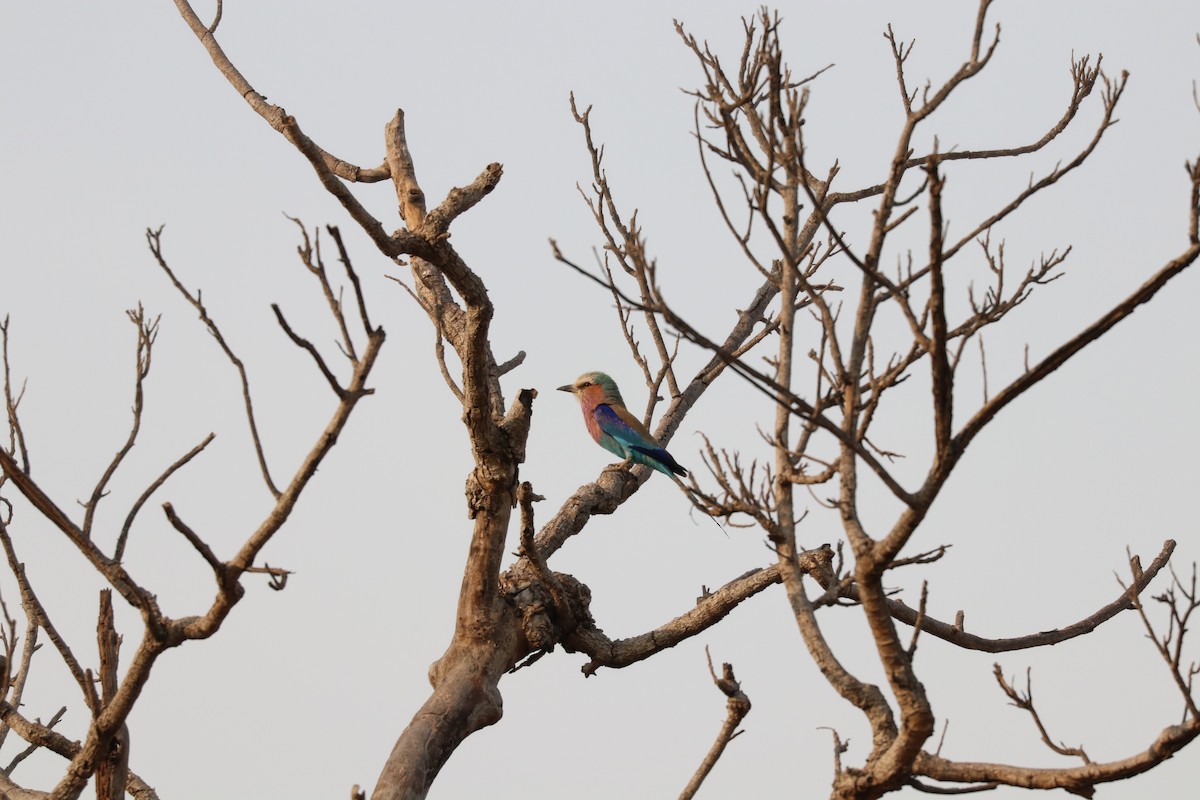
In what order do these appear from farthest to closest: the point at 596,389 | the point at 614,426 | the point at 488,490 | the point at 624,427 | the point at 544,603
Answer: the point at 596,389 < the point at 614,426 < the point at 624,427 < the point at 544,603 < the point at 488,490

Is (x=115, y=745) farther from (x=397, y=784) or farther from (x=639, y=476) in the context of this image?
(x=639, y=476)

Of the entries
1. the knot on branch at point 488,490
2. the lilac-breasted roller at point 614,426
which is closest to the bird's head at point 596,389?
the lilac-breasted roller at point 614,426

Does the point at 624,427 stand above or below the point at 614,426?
below

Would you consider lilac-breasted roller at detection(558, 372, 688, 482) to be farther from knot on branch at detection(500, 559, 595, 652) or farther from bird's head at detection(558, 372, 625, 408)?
knot on branch at detection(500, 559, 595, 652)

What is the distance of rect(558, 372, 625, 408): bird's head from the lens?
313 inches

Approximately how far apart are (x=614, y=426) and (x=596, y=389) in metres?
0.79

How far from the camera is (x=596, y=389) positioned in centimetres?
805

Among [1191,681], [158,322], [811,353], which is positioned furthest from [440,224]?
[1191,681]

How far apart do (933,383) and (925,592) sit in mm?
889

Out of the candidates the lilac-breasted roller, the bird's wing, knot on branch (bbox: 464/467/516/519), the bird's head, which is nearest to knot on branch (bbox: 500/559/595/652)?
knot on branch (bbox: 464/467/516/519)

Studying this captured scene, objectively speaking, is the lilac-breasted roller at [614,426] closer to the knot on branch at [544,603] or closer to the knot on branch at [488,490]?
the knot on branch at [544,603]

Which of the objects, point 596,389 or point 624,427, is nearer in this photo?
point 624,427

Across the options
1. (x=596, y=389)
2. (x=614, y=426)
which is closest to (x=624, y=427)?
(x=614, y=426)

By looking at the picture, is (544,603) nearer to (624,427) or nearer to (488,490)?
(488,490)
